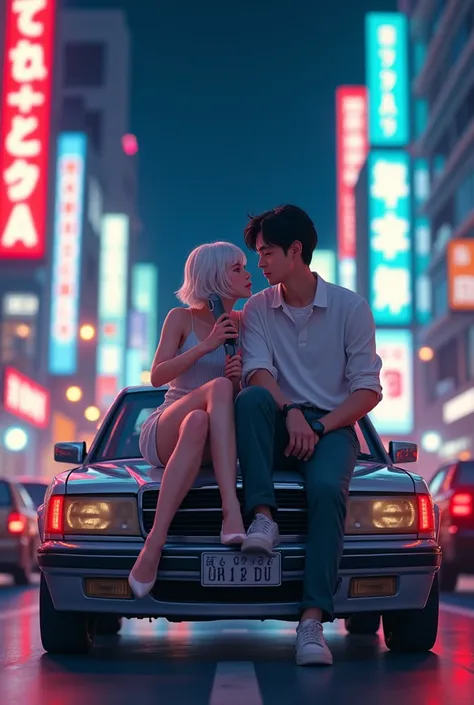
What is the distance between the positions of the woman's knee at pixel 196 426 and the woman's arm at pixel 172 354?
0.35 m

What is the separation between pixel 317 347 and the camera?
251 inches

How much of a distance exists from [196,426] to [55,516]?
823mm

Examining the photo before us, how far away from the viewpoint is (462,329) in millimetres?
51188

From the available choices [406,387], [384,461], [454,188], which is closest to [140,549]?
[384,461]

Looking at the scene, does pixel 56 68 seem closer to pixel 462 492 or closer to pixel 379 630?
pixel 462 492

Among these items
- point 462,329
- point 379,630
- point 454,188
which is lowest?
point 379,630

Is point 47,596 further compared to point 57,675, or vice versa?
point 47,596

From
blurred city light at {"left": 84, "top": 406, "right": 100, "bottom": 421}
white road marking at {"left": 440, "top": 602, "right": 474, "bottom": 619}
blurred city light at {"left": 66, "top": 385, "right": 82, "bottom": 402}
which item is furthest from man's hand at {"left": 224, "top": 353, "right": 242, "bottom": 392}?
blurred city light at {"left": 84, "top": 406, "right": 100, "bottom": 421}

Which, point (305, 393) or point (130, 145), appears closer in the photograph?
point (305, 393)

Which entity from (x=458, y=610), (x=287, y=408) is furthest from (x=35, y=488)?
(x=287, y=408)

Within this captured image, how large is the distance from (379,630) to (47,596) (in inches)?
119

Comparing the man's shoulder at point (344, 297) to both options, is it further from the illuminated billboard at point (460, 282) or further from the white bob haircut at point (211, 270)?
the illuminated billboard at point (460, 282)

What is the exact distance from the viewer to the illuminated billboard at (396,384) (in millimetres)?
58125

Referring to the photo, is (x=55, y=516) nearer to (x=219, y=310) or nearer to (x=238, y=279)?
(x=219, y=310)
